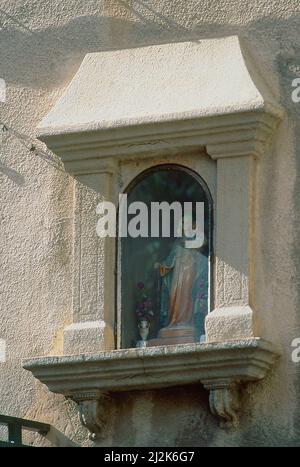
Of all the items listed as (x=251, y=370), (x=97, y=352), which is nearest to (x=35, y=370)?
(x=97, y=352)

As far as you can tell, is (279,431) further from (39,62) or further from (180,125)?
(39,62)

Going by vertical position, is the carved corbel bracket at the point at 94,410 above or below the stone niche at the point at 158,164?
below

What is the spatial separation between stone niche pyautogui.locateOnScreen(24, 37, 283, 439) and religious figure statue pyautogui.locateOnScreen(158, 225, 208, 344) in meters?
0.23

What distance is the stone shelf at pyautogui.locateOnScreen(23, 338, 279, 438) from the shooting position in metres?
18.5

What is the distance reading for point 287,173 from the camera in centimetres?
1903

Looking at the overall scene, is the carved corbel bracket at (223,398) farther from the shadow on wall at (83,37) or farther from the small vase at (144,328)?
the shadow on wall at (83,37)

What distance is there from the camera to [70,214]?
1975 cm

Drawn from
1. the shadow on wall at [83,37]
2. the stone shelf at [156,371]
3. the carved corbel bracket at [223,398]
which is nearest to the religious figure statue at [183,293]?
the stone shelf at [156,371]

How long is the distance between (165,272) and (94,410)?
1.17m

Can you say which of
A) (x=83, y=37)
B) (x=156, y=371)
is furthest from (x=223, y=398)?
(x=83, y=37)

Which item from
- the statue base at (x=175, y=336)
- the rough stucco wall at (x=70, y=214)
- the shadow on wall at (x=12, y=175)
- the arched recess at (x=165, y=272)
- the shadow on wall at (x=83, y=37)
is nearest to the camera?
the rough stucco wall at (x=70, y=214)

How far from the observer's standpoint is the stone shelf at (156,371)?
1850 cm

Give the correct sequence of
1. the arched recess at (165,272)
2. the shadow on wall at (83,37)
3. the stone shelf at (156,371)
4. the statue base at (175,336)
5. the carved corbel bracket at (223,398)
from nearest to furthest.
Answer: the stone shelf at (156,371), the carved corbel bracket at (223,398), the statue base at (175,336), the arched recess at (165,272), the shadow on wall at (83,37)
